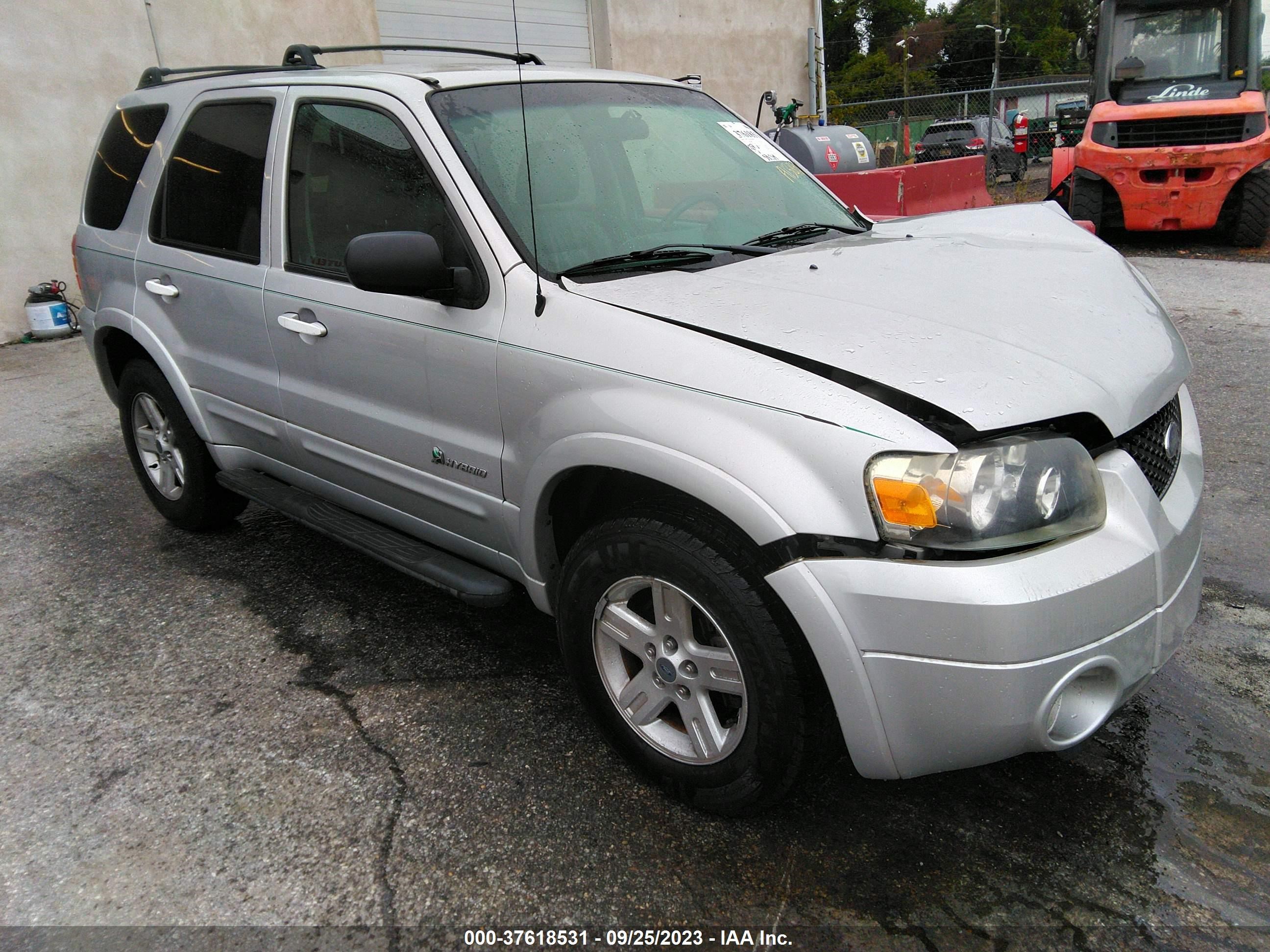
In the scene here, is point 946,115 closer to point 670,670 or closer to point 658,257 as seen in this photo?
point 658,257

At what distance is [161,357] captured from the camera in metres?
4.05

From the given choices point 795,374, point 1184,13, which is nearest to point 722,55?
point 1184,13

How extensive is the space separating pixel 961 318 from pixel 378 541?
193cm

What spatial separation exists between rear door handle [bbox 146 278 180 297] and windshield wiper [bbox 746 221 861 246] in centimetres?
233

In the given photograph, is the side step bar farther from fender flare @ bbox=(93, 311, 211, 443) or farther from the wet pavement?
the wet pavement

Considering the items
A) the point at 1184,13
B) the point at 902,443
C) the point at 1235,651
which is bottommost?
the point at 1235,651

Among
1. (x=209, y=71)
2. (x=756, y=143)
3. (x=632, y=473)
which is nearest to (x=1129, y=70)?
(x=756, y=143)

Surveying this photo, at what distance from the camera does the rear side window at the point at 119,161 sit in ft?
13.7

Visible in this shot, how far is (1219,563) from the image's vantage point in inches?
146

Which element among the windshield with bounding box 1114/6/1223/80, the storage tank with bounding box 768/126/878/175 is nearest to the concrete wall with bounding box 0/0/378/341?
the storage tank with bounding box 768/126/878/175

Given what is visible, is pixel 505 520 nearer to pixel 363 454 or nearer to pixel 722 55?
pixel 363 454

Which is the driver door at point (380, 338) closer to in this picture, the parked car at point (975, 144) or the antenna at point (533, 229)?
the antenna at point (533, 229)

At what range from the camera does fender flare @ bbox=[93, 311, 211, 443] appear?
399 cm

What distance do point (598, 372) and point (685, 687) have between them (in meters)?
0.80
